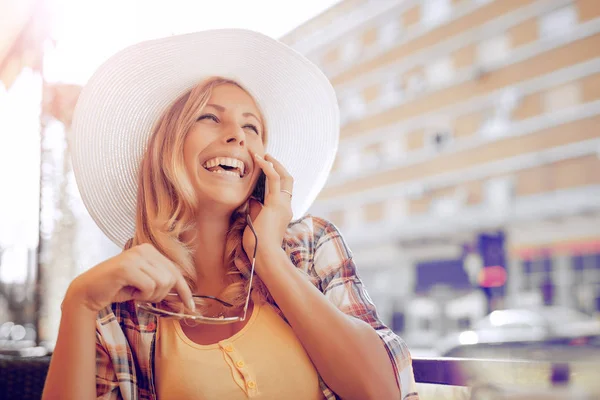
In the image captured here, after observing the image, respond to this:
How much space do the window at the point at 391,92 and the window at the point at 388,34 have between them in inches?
43.6

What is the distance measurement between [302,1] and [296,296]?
222 centimetres

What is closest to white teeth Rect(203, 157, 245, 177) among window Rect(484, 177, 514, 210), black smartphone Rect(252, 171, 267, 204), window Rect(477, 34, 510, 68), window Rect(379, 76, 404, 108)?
black smartphone Rect(252, 171, 267, 204)

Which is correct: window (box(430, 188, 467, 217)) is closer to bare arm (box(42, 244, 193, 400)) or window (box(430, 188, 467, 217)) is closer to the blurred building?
the blurred building

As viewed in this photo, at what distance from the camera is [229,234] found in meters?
1.27

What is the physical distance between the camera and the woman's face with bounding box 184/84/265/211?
3.88 feet

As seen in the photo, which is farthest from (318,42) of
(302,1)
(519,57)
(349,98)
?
(302,1)

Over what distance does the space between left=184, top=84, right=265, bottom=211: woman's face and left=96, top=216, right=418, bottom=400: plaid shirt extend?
0.54 ft

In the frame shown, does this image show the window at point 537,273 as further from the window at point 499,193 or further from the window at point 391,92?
the window at point 391,92

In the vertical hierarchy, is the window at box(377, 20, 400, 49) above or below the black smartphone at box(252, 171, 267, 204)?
above

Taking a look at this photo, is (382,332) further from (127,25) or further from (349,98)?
(349,98)

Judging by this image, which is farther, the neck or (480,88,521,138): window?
(480,88,521,138): window

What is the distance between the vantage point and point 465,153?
16.3m

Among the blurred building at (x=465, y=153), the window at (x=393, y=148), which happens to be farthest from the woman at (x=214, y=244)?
the window at (x=393, y=148)

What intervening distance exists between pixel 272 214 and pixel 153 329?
331 mm
